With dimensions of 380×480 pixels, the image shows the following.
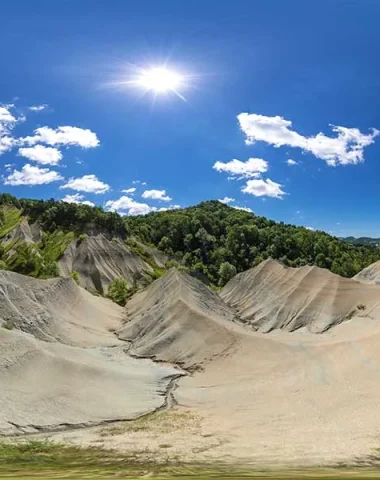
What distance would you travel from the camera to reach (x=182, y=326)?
184 ft

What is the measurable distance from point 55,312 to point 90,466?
123ft

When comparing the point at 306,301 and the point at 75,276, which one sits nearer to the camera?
the point at 306,301

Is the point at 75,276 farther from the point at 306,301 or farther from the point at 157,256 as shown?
the point at 306,301

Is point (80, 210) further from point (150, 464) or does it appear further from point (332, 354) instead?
point (150, 464)

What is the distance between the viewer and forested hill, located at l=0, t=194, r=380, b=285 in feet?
411

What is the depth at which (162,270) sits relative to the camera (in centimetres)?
12262

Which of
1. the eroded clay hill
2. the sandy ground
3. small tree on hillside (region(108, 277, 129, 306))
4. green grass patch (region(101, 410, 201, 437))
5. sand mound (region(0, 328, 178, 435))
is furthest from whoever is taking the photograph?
small tree on hillside (region(108, 277, 129, 306))

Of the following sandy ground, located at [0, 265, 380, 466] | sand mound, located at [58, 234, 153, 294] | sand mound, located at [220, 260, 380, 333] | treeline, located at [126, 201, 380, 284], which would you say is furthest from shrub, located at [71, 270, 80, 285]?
treeline, located at [126, 201, 380, 284]

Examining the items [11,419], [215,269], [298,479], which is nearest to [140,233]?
[215,269]

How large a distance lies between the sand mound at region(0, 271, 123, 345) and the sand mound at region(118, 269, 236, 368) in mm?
4062

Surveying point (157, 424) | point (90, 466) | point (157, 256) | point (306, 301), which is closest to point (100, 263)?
point (157, 256)

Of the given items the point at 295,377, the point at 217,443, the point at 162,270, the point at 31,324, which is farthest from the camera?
the point at 162,270

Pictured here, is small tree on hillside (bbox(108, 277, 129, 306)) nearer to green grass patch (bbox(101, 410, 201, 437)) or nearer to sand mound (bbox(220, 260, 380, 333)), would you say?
sand mound (bbox(220, 260, 380, 333))

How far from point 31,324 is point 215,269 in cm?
9782
